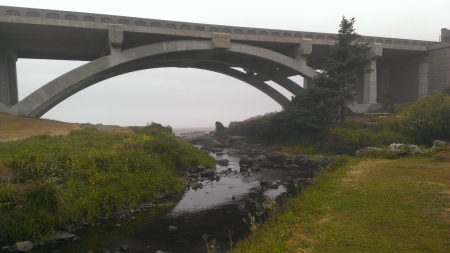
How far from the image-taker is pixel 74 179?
913 cm

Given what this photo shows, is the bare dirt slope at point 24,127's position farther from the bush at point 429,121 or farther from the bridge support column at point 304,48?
the bridge support column at point 304,48

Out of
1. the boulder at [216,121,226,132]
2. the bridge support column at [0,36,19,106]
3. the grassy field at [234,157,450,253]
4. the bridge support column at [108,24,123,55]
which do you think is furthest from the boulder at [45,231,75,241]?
the boulder at [216,121,226,132]

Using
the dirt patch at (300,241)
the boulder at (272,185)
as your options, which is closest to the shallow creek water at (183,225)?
the boulder at (272,185)

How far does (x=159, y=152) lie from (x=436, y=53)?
95.5ft

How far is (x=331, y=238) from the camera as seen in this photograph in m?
4.84

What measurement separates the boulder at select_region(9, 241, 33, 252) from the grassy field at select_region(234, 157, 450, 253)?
4.46 metres

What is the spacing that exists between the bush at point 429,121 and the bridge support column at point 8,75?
26642 millimetres

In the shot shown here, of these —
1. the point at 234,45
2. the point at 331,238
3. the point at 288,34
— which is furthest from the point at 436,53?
the point at 331,238

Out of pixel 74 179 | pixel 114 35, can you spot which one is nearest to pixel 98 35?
pixel 114 35

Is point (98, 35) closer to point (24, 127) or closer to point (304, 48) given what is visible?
point (24, 127)

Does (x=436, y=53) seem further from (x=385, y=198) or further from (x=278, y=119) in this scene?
(x=385, y=198)

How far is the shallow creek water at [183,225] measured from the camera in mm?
6605

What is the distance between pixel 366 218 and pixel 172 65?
28.4 m

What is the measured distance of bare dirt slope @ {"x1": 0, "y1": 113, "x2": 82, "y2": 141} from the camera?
49.3ft
